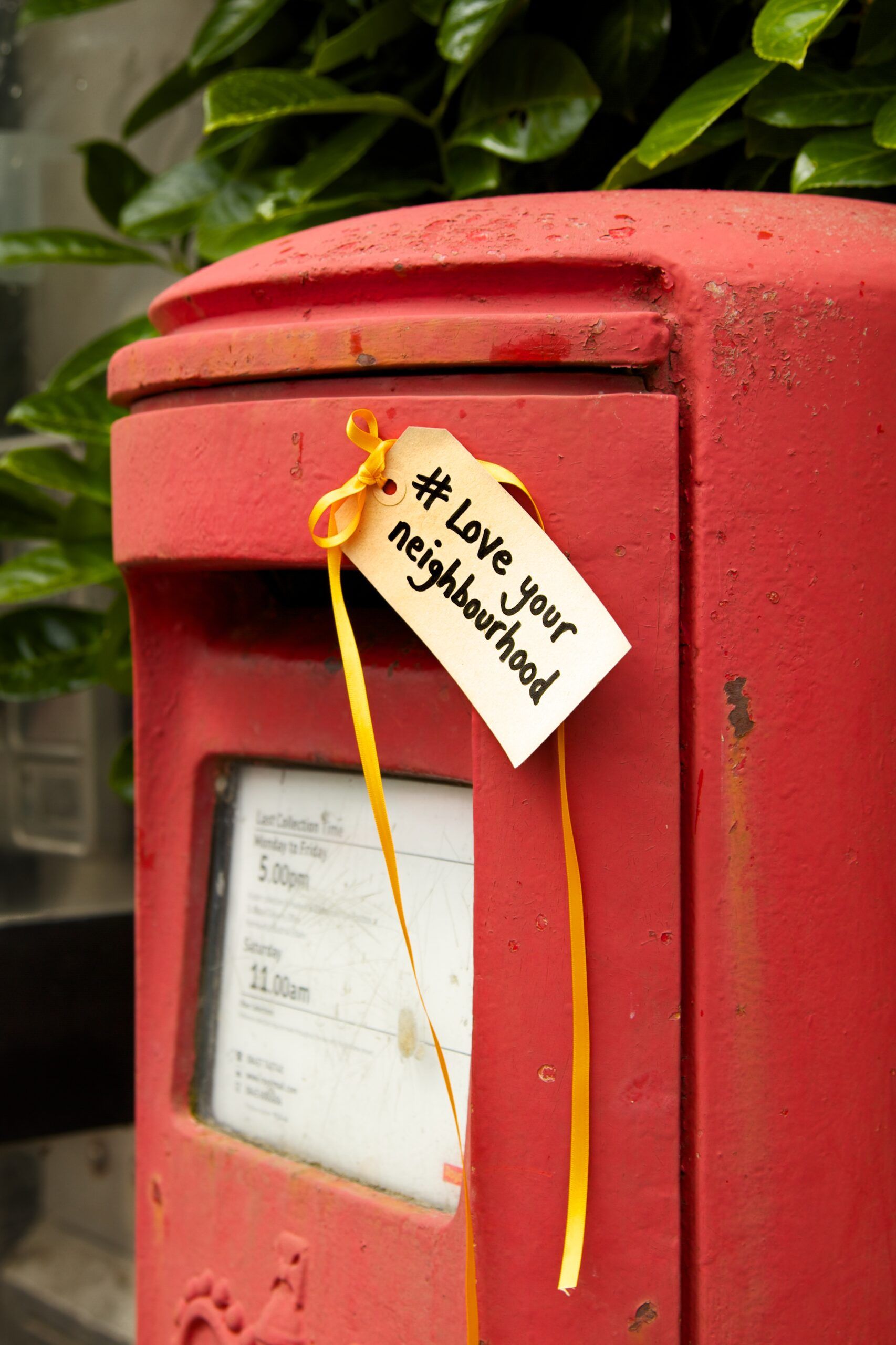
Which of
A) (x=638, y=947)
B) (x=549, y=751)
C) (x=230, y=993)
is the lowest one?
(x=230, y=993)

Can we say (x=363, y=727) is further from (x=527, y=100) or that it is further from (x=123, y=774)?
(x=123, y=774)

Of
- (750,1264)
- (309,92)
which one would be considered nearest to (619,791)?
(750,1264)

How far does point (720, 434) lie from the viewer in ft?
2.23

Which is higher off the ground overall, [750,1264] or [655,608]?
[655,608]

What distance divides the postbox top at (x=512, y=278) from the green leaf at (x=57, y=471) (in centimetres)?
62

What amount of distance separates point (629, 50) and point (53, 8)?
2.66ft

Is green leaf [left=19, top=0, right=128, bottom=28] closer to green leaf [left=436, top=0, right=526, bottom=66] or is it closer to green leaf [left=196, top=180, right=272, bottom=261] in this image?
green leaf [left=196, top=180, right=272, bottom=261]

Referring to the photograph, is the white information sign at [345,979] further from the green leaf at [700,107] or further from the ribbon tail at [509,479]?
the green leaf at [700,107]

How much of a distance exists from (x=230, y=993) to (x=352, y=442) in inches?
19.4

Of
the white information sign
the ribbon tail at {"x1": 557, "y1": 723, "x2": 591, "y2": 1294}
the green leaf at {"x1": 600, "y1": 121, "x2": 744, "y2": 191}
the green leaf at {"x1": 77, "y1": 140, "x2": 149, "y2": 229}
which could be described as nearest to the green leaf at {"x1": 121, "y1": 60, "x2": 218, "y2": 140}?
the green leaf at {"x1": 77, "y1": 140, "x2": 149, "y2": 229}

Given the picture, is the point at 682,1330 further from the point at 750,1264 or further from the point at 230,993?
the point at 230,993

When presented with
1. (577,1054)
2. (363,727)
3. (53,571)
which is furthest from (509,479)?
(53,571)

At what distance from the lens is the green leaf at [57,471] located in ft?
4.54

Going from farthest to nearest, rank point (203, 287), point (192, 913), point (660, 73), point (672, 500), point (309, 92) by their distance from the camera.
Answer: point (660, 73) < point (309, 92) < point (192, 913) < point (203, 287) < point (672, 500)
